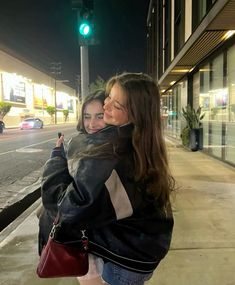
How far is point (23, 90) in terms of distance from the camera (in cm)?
6444

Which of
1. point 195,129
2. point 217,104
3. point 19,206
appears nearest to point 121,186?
point 19,206

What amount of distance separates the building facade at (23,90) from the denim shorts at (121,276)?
54.1 metres

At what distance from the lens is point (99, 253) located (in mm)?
1772

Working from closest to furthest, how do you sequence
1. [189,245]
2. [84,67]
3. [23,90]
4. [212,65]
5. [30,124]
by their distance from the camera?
[189,245], [84,67], [212,65], [30,124], [23,90]

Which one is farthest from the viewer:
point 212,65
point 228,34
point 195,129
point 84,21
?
point 195,129

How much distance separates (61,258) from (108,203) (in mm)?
320

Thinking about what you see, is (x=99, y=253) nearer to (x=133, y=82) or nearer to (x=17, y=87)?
(x=133, y=82)

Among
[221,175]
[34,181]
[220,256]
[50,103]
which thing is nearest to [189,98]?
[221,175]

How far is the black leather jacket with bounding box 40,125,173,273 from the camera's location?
1622mm

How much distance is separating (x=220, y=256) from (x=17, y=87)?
5990cm

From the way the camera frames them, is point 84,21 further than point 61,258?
Yes

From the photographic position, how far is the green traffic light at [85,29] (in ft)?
24.4

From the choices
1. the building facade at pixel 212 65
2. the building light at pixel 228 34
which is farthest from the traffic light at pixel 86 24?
the building light at pixel 228 34

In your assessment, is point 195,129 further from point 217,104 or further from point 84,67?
point 84,67
